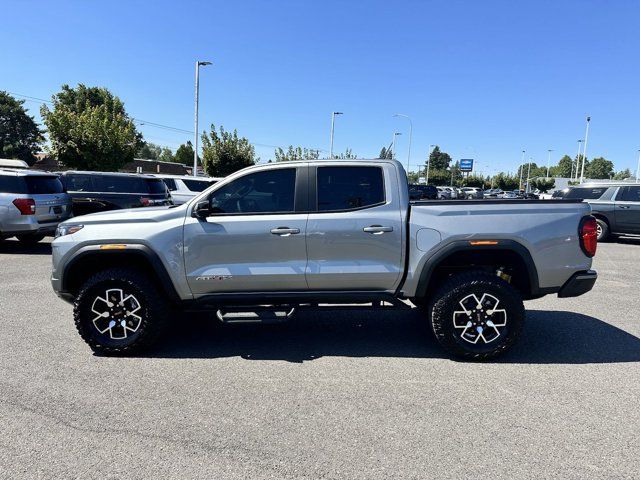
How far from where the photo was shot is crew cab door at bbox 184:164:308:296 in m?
4.30

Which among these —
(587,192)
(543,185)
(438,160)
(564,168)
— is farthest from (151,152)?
(587,192)

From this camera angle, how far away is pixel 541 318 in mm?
5867

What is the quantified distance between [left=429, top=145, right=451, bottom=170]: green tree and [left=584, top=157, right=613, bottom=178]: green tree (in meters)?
45.7

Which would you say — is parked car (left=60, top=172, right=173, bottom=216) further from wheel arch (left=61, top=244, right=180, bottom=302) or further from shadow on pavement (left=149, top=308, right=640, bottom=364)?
wheel arch (left=61, top=244, right=180, bottom=302)

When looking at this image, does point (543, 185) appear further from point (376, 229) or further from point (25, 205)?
point (376, 229)

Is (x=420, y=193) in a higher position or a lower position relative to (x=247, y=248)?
higher

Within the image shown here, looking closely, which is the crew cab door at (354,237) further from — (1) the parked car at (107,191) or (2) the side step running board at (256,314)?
(1) the parked car at (107,191)

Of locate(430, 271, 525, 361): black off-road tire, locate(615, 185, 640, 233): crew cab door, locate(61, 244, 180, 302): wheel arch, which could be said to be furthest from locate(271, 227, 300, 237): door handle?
locate(615, 185, 640, 233): crew cab door

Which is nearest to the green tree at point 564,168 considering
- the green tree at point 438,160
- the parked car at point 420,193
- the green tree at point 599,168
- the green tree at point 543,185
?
the green tree at point 599,168

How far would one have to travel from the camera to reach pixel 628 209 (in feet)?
43.9

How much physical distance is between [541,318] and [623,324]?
0.95 m

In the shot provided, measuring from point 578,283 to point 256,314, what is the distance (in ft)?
10.3

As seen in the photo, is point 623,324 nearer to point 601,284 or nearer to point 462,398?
point 601,284

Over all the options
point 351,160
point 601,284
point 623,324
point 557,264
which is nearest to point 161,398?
point 351,160
